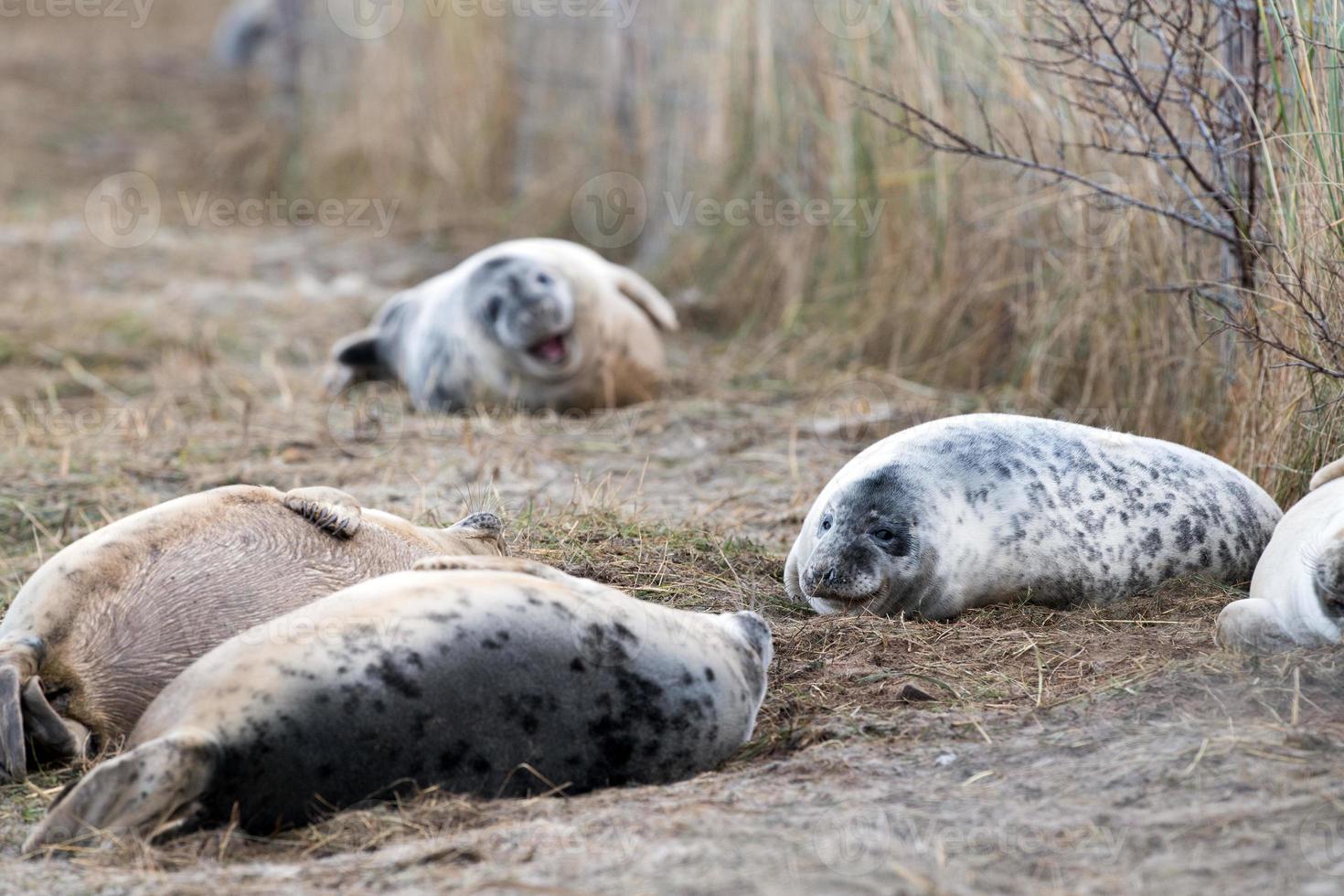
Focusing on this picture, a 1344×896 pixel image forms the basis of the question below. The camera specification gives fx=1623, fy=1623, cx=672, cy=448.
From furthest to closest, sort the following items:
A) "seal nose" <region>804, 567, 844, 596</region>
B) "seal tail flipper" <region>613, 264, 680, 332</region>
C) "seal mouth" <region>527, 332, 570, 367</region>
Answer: "seal tail flipper" <region>613, 264, 680, 332</region>, "seal mouth" <region>527, 332, 570, 367</region>, "seal nose" <region>804, 567, 844, 596</region>

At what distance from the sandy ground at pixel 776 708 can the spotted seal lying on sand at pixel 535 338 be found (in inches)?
10.5

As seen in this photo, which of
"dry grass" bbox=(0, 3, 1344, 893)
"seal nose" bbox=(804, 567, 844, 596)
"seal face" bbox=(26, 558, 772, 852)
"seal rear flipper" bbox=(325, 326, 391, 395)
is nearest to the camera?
"dry grass" bbox=(0, 3, 1344, 893)

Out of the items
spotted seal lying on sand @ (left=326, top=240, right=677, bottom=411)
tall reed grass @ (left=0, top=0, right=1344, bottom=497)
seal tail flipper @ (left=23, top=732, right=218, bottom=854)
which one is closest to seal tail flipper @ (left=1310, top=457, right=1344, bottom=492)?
tall reed grass @ (left=0, top=0, right=1344, bottom=497)

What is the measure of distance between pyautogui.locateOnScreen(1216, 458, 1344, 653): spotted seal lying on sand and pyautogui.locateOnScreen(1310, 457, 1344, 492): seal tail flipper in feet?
0.76

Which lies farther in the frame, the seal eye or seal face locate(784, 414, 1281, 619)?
the seal eye

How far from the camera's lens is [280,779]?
2812mm

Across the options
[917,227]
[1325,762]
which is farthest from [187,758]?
[917,227]

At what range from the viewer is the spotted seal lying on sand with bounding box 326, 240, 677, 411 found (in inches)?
258

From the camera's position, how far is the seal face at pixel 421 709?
2770mm

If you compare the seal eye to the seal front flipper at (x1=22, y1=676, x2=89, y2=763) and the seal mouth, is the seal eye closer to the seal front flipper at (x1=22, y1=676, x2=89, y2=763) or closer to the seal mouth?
the seal mouth

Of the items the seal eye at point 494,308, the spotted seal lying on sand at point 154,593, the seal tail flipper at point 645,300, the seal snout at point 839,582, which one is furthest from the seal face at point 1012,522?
the seal tail flipper at point 645,300

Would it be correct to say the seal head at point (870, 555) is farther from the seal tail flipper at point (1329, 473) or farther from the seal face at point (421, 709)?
the seal tail flipper at point (1329, 473)

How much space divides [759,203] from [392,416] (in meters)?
2.42

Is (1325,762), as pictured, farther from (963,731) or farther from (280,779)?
(280,779)
